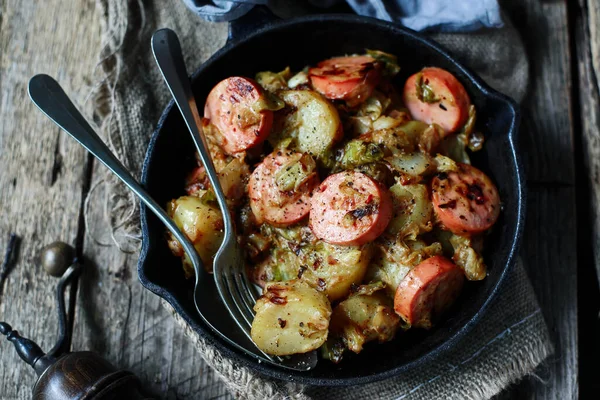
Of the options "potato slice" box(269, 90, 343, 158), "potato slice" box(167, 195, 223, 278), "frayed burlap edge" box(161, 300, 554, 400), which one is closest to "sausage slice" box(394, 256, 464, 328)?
"frayed burlap edge" box(161, 300, 554, 400)

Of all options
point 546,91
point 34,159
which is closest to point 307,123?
point 546,91

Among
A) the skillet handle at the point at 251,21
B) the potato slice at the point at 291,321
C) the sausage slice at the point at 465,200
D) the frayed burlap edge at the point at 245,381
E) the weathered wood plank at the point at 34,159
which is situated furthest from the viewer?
the weathered wood plank at the point at 34,159

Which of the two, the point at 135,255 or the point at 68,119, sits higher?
the point at 68,119

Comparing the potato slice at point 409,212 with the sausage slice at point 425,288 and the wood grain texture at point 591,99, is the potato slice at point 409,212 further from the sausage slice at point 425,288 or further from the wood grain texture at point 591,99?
the wood grain texture at point 591,99

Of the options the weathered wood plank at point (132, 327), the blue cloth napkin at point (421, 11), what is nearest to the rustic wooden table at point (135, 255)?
the weathered wood plank at point (132, 327)

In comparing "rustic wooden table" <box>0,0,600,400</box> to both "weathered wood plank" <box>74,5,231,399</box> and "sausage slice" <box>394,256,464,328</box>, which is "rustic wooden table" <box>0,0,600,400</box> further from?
"sausage slice" <box>394,256,464,328</box>

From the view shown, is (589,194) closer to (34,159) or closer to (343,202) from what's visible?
(343,202)
